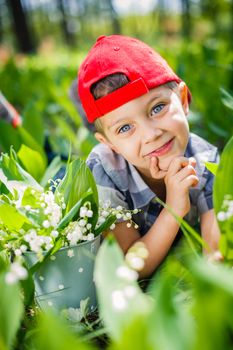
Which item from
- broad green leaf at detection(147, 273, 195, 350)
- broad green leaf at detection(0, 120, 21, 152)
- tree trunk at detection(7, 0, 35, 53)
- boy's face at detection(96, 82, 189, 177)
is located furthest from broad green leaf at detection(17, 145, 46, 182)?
tree trunk at detection(7, 0, 35, 53)

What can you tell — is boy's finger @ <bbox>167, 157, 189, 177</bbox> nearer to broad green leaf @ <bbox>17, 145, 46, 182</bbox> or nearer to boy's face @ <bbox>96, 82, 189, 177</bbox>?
boy's face @ <bbox>96, 82, 189, 177</bbox>

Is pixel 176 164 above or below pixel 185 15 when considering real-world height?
above

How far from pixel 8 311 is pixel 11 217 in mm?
417

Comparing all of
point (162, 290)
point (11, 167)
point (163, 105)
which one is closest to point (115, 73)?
point (163, 105)

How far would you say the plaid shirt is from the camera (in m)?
1.68

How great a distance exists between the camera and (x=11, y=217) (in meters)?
1.31

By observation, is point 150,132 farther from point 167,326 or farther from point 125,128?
point 167,326

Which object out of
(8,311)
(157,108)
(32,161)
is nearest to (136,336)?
(8,311)

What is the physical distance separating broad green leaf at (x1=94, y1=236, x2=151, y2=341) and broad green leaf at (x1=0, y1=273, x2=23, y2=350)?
0.15m

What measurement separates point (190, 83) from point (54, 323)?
9.42 ft

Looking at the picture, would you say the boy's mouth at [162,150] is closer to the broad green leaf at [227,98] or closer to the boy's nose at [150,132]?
the boy's nose at [150,132]

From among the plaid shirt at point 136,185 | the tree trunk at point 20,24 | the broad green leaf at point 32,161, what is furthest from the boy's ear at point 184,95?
the tree trunk at point 20,24

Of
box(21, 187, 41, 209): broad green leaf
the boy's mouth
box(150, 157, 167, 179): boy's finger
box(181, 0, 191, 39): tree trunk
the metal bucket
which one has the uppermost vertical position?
box(21, 187, 41, 209): broad green leaf

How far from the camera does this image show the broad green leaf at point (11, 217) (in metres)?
1.29
